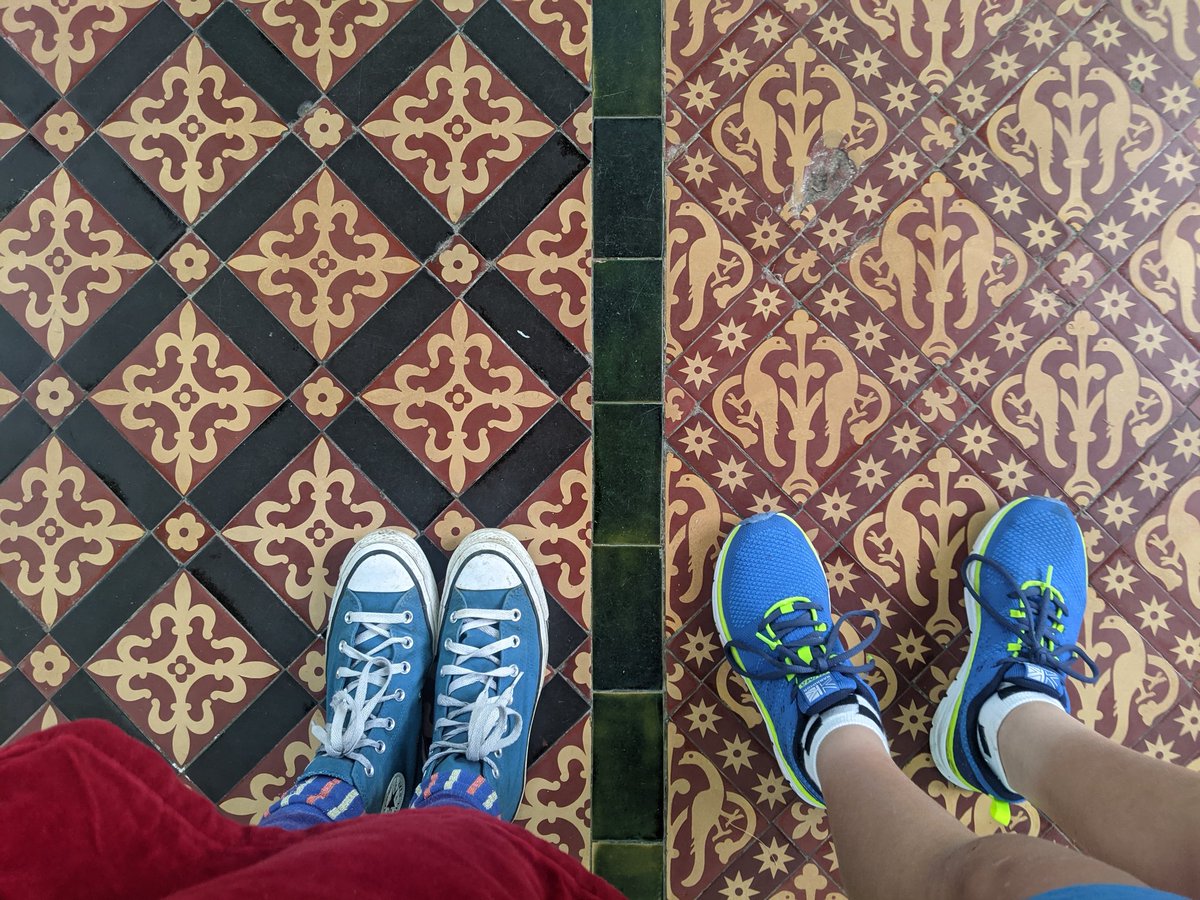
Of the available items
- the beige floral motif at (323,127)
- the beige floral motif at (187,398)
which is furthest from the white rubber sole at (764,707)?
the beige floral motif at (323,127)

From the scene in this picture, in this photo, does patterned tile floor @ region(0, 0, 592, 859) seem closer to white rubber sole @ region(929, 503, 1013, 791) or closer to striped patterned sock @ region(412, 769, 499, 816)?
striped patterned sock @ region(412, 769, 499, 816)

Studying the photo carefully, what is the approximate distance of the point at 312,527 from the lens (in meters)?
1.15

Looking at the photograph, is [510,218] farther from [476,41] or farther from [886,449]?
[886,449]

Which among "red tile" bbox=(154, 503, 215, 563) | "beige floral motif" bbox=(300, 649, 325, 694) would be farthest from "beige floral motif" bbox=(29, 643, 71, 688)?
Result: "beige floral motif" bbox=(300, 649, 325, 694)

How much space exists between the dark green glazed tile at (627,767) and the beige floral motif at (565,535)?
0.54 ft

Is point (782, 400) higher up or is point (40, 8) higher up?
point (40, 8)

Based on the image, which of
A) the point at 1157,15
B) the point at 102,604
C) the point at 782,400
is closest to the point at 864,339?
the point at 782,400

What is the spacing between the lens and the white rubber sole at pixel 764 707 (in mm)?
1058

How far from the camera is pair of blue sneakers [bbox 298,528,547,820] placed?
1.05 meters

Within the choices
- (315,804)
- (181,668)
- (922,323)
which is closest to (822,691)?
(922,323)

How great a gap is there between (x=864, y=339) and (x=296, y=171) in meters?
0.90

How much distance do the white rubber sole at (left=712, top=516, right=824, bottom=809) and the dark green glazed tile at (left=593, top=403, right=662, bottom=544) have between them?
0.10 m

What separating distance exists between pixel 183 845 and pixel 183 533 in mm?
561

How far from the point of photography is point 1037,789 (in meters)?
0.92
